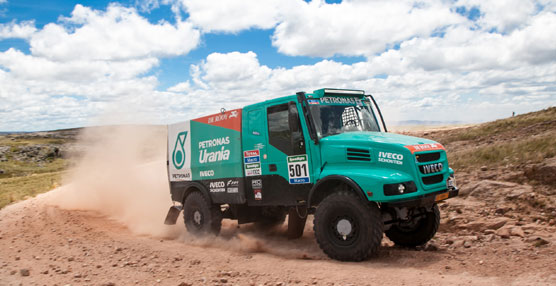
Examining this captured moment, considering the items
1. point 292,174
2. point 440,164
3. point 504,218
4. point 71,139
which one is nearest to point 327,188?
point 292,174

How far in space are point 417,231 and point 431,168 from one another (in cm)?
170

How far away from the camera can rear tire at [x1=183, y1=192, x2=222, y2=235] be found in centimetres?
995

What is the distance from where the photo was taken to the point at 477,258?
6.91 metres

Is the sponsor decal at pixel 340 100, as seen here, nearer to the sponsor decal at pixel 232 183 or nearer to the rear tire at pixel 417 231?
the rear tire at pixel 417 231

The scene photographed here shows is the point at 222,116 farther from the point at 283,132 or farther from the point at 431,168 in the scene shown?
the point at 431,168

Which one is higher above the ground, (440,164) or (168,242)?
(440,164)

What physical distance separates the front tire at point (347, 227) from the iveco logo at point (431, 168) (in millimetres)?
1014

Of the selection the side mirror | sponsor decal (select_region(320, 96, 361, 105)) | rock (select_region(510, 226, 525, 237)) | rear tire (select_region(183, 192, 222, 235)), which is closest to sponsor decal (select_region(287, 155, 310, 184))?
the side mirror

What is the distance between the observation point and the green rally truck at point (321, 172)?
681 cm

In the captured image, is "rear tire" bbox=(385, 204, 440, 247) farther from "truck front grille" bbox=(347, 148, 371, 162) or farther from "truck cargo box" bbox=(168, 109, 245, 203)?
"truck cargo box" bbox=(168, 109, 245, 203)

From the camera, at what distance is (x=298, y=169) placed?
7934mm

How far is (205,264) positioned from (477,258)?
4.58 meters

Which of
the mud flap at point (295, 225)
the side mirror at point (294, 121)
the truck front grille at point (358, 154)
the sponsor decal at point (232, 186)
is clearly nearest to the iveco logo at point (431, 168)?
the truck front grille at point (358, 154)

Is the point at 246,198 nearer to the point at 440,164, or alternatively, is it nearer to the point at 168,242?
the point at 168,242
